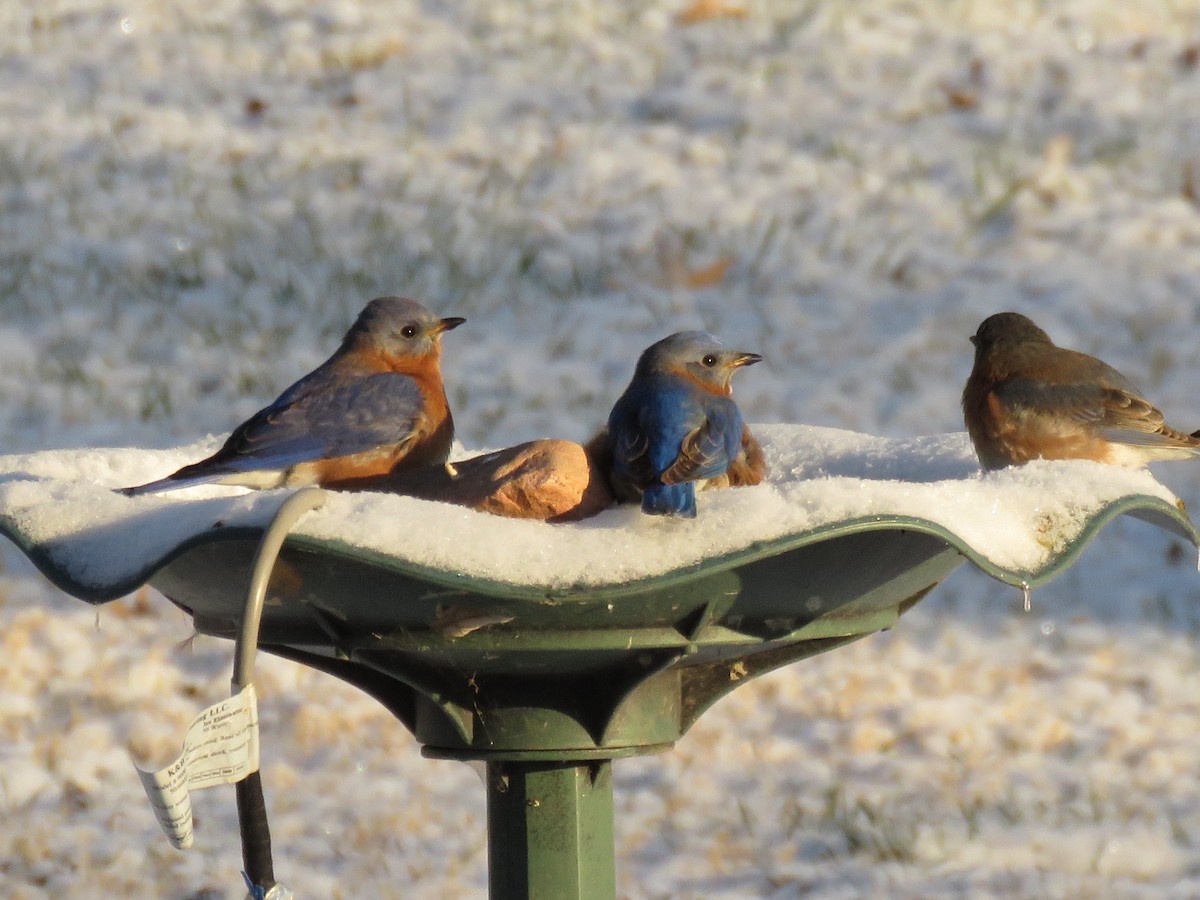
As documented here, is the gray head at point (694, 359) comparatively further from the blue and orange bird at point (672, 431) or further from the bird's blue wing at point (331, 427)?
the bird's blue wing at point (331, 427)

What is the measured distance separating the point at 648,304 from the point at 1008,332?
3.83 metres

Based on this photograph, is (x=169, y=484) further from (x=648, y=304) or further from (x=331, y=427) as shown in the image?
(x=648, y=304)

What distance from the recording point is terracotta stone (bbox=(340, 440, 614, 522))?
2.39 m

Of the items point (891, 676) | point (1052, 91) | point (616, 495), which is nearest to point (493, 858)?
point (616, 495)

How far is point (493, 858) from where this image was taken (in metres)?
2.71

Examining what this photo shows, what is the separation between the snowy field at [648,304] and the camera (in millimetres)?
4898

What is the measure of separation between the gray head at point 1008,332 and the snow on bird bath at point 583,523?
3.04 feet

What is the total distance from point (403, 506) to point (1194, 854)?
10.8 feet

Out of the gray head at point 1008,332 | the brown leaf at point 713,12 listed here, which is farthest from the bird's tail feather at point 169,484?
the brown leaf at point 713,12

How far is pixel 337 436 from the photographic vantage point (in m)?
2.93

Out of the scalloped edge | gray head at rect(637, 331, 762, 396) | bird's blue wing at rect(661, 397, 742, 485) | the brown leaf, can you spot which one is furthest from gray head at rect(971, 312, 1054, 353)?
the brown leaf

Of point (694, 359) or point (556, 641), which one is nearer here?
point (556, 641)

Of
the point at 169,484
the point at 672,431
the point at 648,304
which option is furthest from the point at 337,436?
the point at 648,304

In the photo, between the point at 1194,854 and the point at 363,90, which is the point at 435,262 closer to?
the point at 363,90
